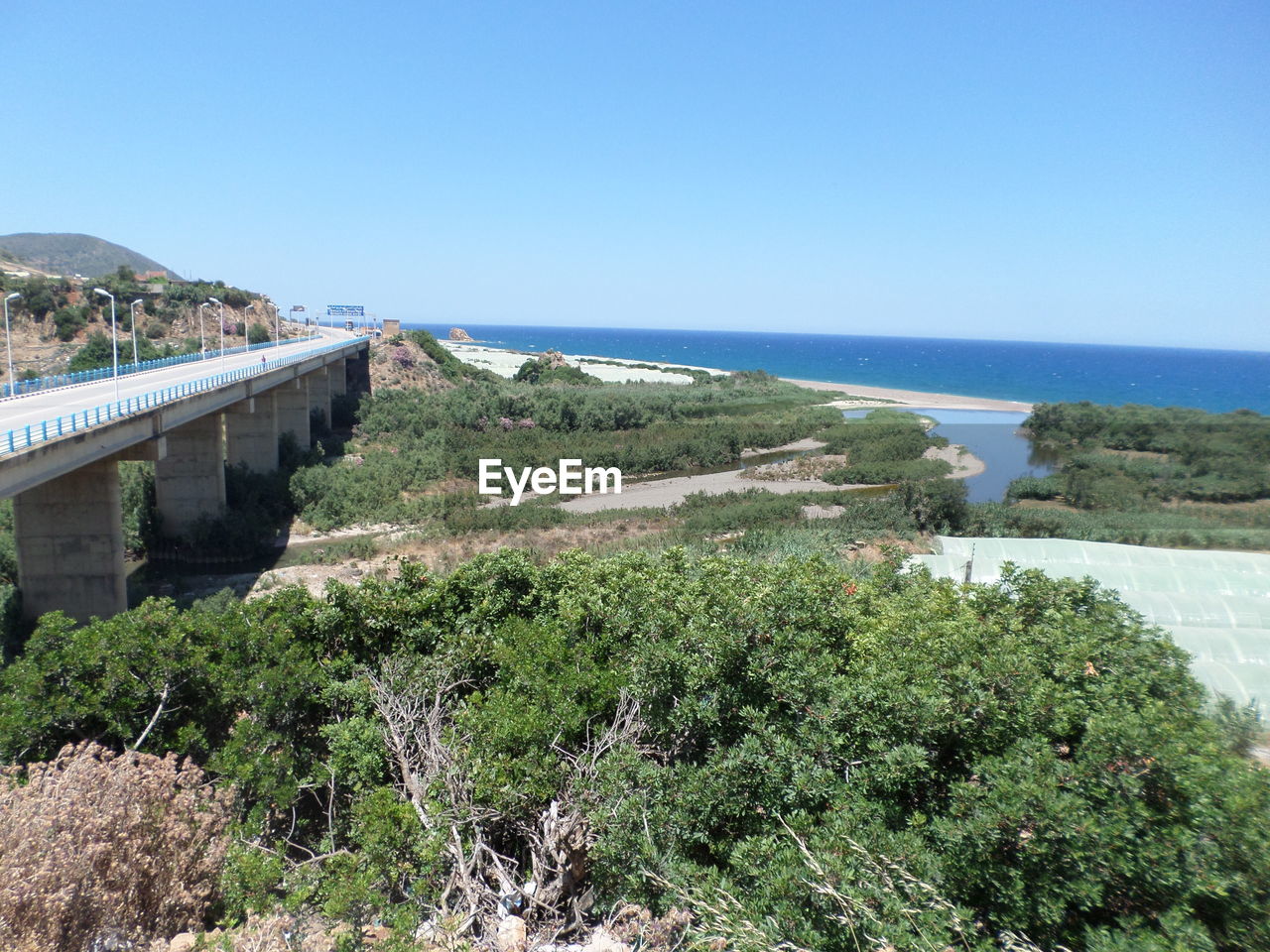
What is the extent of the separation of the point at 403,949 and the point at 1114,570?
1575cm

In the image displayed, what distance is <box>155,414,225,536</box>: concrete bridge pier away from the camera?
2828cm

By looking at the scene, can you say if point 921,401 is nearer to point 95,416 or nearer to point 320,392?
point 320,392

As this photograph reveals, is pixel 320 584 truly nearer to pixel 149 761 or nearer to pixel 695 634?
pixel 149 761

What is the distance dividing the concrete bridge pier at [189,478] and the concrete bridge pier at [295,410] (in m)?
14.4

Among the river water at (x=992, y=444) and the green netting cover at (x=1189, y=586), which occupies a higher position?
the green netting cover at (x=1189, y=586)

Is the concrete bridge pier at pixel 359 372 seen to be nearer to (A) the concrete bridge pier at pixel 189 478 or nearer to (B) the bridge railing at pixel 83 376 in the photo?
(B) the bridge railing at pixel 83 376

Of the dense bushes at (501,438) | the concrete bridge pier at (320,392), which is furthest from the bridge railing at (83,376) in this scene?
the dense bushes at (501,438)

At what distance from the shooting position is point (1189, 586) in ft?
51.6

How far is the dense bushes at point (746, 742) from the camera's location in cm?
536

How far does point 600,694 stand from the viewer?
9.63 metres

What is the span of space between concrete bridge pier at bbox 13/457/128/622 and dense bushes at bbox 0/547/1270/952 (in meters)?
11.9

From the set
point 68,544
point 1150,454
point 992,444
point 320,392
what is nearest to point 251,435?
point 320,392

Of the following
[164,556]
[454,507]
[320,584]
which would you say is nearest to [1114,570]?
[320,584]

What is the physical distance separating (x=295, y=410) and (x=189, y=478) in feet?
52.0
